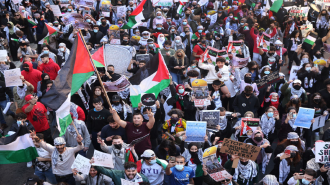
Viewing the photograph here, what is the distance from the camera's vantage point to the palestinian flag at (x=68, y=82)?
19.3 ft

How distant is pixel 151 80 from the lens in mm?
7320

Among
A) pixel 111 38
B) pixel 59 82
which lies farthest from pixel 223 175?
pixel 111 38

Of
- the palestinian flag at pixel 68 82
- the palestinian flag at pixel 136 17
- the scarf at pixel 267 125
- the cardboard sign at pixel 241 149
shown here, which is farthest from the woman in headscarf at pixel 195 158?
the palestinian flag at pixel 136 17

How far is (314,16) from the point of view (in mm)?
15414

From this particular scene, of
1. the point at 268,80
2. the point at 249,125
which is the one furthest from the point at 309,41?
the point at 249,125

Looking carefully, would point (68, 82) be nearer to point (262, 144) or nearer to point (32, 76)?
point (32, 76)

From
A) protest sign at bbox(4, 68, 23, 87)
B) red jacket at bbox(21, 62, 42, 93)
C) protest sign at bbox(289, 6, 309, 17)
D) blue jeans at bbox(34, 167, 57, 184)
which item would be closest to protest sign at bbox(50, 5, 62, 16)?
red jacket at bbox(21, 62, 42, 93)

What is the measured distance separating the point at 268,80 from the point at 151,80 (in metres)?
3.03

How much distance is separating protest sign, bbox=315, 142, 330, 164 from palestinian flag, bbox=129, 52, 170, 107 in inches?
120

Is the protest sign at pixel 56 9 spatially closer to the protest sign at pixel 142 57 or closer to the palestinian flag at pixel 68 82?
the protest sign at pixel 142 57

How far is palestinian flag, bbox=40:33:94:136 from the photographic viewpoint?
232 inches

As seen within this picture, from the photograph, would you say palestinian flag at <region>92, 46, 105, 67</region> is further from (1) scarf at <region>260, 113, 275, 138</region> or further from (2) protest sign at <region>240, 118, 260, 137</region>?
(1) scarf at <region>260, 113, 275, 138</region>

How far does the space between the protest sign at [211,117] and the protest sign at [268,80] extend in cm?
213

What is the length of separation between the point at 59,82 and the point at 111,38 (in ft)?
17.8
